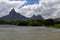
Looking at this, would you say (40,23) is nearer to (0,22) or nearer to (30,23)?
(30,23)

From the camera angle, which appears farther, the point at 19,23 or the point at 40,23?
the point at 19,23

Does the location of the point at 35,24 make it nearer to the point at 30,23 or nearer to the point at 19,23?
the point at 30,23

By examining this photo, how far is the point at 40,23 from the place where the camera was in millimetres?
98125

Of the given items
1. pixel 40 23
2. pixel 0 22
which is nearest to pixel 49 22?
pixel 40 23

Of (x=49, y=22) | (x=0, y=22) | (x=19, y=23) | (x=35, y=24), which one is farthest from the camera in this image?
(x=0, y=22)

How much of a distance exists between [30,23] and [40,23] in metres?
5.44

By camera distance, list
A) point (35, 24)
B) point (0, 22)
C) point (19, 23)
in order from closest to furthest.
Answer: point (35, 24), point (19, 23), point (0, 22)

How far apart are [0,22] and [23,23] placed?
4190 cm

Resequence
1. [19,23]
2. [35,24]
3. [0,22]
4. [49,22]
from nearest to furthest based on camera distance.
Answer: [49,22]
[35,24]
[19,23]
[0,22]

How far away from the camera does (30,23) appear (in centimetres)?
10112

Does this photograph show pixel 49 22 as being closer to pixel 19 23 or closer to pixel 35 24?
pixel 35 24

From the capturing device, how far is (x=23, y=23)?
10275 centimetres

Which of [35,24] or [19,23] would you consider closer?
[35,24]

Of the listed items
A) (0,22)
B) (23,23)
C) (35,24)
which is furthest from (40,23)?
(0,22)
